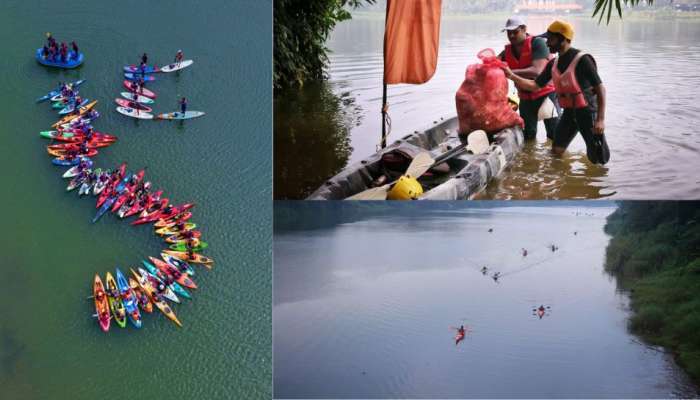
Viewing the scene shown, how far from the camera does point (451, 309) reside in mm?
4809

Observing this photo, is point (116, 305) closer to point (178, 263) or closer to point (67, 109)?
point (178, 263)

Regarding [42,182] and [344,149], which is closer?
[42,182]

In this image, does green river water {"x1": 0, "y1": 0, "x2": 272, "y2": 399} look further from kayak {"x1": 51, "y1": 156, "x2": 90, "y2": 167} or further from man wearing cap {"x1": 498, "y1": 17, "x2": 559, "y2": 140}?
man wearing cap {"x1": 498, "y1": 17, "x2": 559, "y2": 140}

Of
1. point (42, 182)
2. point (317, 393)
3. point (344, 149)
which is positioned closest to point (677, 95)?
point (344, 149)

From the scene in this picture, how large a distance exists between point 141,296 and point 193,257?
0.26 m

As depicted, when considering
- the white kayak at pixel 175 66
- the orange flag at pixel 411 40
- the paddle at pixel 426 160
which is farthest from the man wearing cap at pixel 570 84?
the white kayak at pixel 175 66

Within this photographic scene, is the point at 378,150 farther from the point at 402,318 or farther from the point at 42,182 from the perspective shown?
the point at 42,182

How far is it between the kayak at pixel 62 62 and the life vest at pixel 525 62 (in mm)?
2062

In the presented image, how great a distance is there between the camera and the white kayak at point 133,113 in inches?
156

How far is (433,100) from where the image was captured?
190 inches

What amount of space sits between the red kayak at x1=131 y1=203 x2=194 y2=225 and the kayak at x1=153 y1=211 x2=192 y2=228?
1 centimetres

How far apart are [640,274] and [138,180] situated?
2483mm

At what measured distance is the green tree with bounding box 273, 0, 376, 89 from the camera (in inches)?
190

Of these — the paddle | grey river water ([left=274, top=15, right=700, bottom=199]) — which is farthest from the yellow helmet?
grey river water ([left=274, top=15, right=700, bottom=199])
